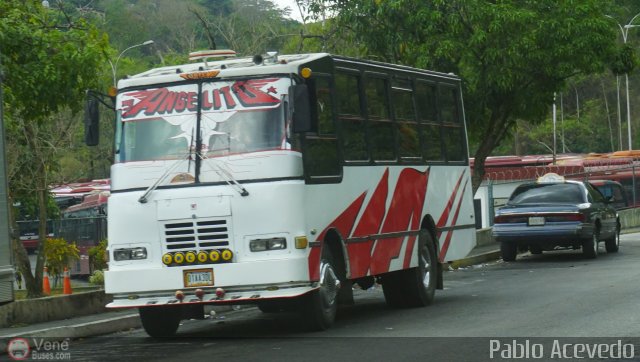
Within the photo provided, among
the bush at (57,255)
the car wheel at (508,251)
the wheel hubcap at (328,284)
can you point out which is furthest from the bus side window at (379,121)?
the car wheel at (508,251)

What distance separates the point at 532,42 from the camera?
28.5 meters

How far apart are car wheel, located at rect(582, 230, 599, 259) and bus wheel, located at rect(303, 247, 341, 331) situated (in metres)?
12.9

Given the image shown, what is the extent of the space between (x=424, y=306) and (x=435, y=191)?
1826mm

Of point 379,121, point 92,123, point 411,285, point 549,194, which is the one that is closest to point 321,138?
point 379,121

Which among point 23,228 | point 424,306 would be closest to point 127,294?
point 424,306

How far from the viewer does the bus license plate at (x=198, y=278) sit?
1360cm

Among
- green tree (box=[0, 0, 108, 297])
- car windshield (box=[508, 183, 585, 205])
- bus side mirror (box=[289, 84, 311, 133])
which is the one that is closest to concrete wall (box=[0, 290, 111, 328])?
green tree (box=[0, 0, 108, 297])

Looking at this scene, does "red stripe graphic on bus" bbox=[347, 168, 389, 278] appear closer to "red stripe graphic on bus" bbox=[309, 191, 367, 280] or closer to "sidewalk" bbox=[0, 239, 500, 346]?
"red stripe graphic on bus" bbox=[309, 191, 367, 280]

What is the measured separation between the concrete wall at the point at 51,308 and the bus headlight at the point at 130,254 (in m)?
1.68

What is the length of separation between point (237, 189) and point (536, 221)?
13614 millimetres

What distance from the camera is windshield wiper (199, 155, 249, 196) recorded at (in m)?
13.7

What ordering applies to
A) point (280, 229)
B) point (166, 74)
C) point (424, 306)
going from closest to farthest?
point (280, 229) < point (166, 74) < point (424, 306)

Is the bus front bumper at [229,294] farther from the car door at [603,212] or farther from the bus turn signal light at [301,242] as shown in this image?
the car door at [603,212]

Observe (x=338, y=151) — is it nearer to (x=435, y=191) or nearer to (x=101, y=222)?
(x=435, y=191)
